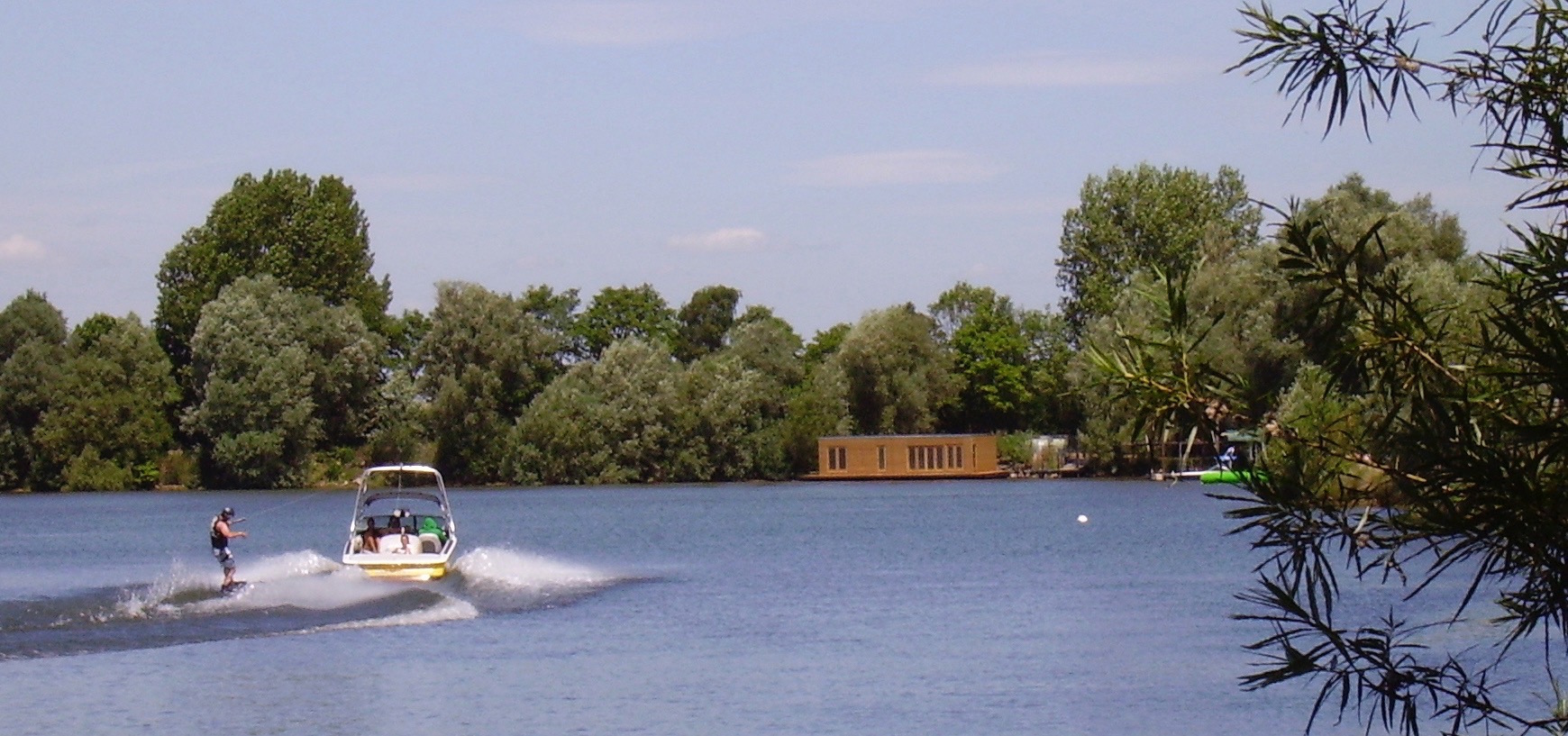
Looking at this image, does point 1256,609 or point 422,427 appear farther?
point 422,427

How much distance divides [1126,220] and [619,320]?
116 feet

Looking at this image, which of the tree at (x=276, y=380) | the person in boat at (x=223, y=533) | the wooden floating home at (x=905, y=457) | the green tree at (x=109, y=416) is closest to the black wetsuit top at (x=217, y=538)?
the person in boat at (x=223, y=533)

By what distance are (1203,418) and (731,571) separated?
38.5m

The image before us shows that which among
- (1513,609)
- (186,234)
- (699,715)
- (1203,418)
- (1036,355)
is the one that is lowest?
(699,715)

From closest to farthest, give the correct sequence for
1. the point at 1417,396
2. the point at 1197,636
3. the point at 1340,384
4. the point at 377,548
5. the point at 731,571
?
the point at 1417,396 < the point at 1340,384 < the point at 1197,636 < the point at 377,548 < the point at 731,571

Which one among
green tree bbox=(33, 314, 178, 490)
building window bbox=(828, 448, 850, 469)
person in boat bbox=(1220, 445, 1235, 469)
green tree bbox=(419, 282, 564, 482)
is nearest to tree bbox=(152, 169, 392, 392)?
green tree bbox=(33, 314, 178, 490)

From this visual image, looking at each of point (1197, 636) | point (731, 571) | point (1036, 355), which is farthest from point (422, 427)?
point (1197, 636)

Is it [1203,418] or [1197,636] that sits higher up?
[1203,418]

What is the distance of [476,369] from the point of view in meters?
88.9

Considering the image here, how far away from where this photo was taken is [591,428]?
90.6m

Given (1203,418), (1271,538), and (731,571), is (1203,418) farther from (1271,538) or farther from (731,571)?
(731,571)

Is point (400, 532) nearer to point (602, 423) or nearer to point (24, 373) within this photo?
point (602, 423)

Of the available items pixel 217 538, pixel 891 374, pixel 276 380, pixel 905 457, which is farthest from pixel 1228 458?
pixel 905 457

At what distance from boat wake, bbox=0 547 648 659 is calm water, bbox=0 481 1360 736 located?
0.39 feet
